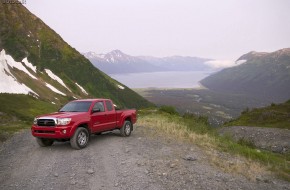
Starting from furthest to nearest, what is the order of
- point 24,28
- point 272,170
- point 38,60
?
point 24,28, point 38,60, point 272,170

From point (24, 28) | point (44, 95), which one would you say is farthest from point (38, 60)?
point (44, 95)

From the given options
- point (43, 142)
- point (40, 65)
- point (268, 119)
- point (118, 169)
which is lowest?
point (268, 119)

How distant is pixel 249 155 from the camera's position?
17.5 meters

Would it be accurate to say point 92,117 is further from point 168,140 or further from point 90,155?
point 168,140

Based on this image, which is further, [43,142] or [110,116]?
[110,116]

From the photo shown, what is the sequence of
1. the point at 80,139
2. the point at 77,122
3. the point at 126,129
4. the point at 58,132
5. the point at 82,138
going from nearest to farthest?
the point at 58,132 → the point at 77,122 → the point at 80,139 → the point at 82,138 → the point at 126,129

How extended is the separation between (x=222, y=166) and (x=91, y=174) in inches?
215

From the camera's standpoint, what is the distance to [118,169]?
43.4 ft

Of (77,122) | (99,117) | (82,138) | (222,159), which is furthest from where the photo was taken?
(99,117)

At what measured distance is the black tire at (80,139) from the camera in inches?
642

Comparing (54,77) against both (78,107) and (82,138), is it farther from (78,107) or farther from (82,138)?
(82,138)

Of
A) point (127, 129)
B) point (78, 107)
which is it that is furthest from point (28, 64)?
point (78, 107)

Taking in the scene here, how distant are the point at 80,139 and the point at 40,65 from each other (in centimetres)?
8490

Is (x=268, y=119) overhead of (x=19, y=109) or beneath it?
beneath
